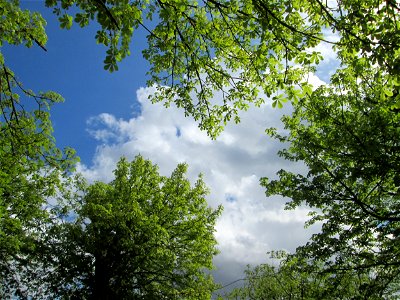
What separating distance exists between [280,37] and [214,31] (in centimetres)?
195

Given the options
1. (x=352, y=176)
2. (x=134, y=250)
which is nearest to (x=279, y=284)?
(x=134, y=250)

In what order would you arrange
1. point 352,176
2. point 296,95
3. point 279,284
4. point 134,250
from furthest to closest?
point 279,284 → point 134,250 → point 352,176 → point 296,95

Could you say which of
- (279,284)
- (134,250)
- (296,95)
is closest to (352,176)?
(296,95)

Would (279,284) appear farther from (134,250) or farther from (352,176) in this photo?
(352,176)

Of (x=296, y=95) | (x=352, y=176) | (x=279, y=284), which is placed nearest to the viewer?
(x=296, y=95)

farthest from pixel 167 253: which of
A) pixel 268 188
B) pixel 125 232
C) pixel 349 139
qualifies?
pixel 349 139

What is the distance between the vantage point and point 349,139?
11.5 m

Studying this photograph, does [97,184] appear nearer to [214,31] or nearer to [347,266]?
[347,266]

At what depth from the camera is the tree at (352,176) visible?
10.8 m

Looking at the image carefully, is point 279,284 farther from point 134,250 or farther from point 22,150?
point 22,150

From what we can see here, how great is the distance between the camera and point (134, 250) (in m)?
21.6

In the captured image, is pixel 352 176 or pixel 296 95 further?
pixel 352 176

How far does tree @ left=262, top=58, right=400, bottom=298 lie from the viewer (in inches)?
423

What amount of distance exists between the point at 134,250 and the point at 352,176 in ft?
49.0
